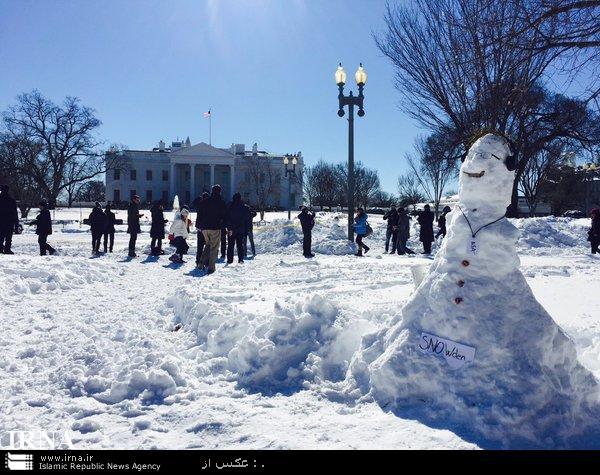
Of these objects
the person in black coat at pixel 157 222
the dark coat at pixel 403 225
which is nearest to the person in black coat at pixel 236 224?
the person in black coat at pixel 157 222

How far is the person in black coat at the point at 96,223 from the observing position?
1438 cm

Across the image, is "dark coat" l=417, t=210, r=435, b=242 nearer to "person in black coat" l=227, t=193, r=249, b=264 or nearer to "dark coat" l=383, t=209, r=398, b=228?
"dark coat" l=383, t=209, r=398, b=228

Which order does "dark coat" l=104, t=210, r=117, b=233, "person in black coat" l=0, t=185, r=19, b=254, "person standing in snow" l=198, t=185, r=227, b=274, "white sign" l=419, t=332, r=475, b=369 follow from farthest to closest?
"dark coat" l=104, t=210, r=117, b=233, "person in black coat" l=0, t=185, r=19, b=254, "person standing in snow" l=198, t=185, r=227, b=274, "white sign" l=419, t=332, r=475, b=369

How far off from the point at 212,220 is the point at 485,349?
8.44 metres

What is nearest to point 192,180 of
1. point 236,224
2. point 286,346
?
point 236,224

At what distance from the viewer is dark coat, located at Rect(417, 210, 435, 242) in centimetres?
1473

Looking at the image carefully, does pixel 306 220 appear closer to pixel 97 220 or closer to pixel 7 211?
pixel 97 220

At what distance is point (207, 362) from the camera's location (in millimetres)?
4297
